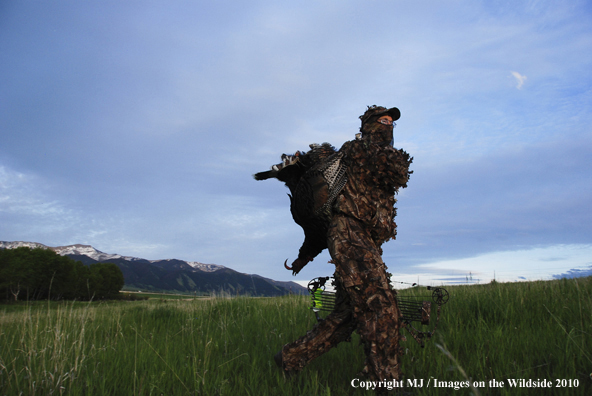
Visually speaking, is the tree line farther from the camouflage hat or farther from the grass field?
the camouflage hat

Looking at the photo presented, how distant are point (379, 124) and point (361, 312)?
2046 mm

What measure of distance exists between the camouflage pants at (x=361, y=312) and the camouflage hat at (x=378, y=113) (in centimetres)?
122

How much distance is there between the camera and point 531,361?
3.74 meters

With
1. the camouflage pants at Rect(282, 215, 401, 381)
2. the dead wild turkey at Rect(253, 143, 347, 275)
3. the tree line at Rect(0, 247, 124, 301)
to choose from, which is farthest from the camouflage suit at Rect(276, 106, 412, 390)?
the tree line at Rect(0, 247, 124, 301)

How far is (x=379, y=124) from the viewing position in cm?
386

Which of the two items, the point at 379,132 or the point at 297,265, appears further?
the point at 297,265

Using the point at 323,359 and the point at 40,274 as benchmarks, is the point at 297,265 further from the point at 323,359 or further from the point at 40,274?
the point at 40,274

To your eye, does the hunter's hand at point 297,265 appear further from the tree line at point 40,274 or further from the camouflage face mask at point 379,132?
the tree line at point 40,274

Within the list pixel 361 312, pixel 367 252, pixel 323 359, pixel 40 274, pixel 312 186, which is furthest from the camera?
pixel 40 274

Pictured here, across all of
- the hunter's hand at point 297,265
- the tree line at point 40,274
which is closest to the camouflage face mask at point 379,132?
the hunter's hand at point 297,265

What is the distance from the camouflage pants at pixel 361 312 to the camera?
9.96 ft

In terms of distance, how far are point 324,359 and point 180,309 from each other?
531 centimetres

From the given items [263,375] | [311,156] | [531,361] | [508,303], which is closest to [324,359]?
[263,375]

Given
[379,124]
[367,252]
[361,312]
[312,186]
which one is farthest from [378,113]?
[361,312]
